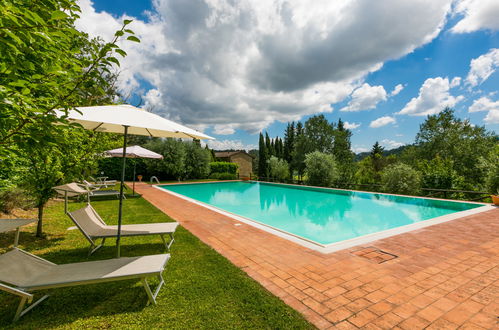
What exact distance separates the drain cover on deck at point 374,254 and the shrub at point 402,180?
38.5 ft

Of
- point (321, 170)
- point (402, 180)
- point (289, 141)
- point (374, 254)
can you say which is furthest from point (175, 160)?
point (289, 141)

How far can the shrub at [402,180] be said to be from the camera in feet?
45.1

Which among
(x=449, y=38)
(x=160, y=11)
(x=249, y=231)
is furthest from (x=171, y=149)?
(x=449, y=38)

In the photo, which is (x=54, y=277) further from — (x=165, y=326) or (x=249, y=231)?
(x=249, y=231)

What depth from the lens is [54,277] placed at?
8.32 ft

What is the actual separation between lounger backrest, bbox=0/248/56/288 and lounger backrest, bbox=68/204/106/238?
1218 millimetres

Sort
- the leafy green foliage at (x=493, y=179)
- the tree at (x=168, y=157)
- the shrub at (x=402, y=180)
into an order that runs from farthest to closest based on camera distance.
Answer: the tree at (x=168, y=157) < the shrub at (x=402, y=180) < the leafy green foliage at (x=493, y=179)

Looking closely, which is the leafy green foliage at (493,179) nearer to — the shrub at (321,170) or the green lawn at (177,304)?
the shrub at (321,170)

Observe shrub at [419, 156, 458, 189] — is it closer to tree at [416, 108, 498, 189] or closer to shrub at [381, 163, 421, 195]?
shrub at [381, 163, 421, 195]

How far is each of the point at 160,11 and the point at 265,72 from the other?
8.65 m

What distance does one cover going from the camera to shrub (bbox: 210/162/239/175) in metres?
28.5

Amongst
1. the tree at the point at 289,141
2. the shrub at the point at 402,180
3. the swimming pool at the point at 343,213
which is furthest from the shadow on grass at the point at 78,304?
the tree at the point at 289,141

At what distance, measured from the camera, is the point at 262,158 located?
37.6m

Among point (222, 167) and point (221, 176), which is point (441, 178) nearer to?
point (221, 176)
